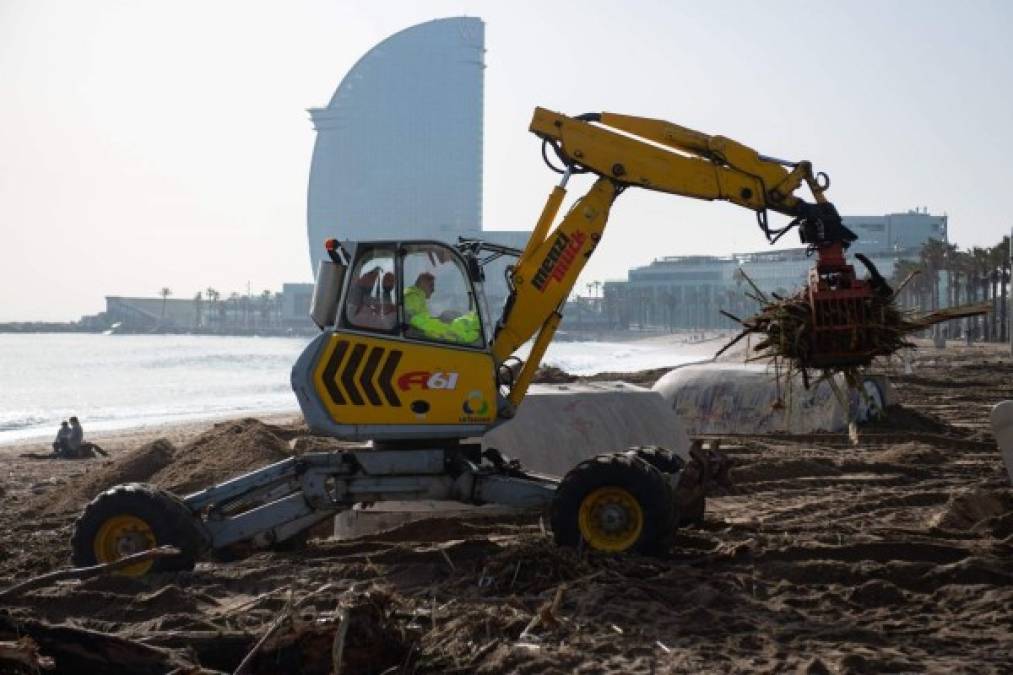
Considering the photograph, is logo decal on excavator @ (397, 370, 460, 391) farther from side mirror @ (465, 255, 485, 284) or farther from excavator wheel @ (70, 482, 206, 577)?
excavator wheel @ (70, 482, 206, 577)

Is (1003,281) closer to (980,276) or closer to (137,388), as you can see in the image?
(980,276)

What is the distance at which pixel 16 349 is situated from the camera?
14700 cm

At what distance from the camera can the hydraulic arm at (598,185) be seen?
1082 centimetres

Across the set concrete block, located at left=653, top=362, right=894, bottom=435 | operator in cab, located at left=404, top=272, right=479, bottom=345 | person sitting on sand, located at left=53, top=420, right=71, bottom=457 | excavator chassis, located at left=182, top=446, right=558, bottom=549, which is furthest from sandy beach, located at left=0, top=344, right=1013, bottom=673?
person sitting on sand, located at left=53, top=420, right=71, bottom=457

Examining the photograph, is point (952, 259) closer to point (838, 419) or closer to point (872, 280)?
point (838, 419)

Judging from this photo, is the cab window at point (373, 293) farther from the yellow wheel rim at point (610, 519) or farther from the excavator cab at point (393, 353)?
the yellow wheel rim at point (610, 519)

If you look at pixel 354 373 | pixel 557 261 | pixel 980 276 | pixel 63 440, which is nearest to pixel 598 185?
pixel 557 261

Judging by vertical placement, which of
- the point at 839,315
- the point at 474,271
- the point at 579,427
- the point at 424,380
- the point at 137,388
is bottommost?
the point at 137,388

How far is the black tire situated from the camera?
36.4ft

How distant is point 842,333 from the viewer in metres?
10.1

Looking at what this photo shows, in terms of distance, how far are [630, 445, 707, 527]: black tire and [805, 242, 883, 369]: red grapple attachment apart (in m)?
1.55

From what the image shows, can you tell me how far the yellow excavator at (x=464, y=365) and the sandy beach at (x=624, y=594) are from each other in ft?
1.33

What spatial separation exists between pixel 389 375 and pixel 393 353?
176 mm

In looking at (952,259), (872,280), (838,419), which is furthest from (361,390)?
(952,259)
